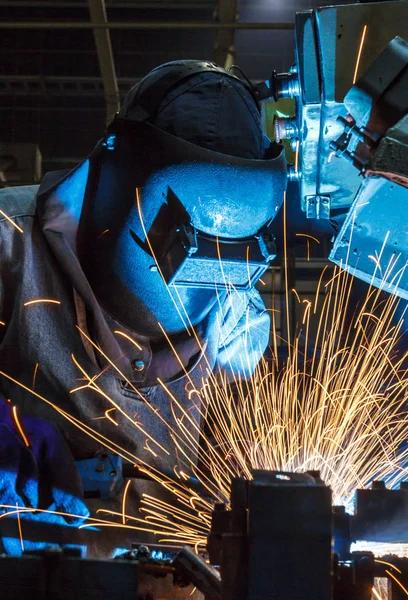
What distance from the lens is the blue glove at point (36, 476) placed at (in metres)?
1.98

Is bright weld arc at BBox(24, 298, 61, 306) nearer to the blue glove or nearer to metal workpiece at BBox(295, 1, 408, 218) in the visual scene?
the blue glove

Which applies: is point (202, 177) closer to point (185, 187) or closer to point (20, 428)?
point (185, 187)

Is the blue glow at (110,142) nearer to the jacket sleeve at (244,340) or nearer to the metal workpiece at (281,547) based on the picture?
the jacket sleeve at (244,340)

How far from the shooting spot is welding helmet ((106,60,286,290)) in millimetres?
2383

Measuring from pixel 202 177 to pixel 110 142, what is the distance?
38 centimetres

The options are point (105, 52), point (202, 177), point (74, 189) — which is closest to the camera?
point (202, 177)

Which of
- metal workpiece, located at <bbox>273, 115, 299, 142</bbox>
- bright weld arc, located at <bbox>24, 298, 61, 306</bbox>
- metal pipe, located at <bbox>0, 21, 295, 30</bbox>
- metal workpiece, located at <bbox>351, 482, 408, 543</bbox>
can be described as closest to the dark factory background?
metal pipe, located at <bbox>0, 21, 295, 30</bbox>

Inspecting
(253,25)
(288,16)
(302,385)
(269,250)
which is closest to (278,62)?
(288,16)

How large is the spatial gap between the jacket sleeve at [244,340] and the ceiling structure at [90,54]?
2.87 m

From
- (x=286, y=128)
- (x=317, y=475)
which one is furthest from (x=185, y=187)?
(x=317, y=475)

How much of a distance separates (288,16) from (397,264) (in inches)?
168

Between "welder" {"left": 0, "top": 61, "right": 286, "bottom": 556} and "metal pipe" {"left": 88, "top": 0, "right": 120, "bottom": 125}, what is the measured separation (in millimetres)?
2774

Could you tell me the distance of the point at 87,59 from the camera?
7016mm

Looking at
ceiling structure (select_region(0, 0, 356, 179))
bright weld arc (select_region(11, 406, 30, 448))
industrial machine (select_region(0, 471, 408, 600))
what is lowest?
industrial machine (select_region(0, 471, 408, 600))
